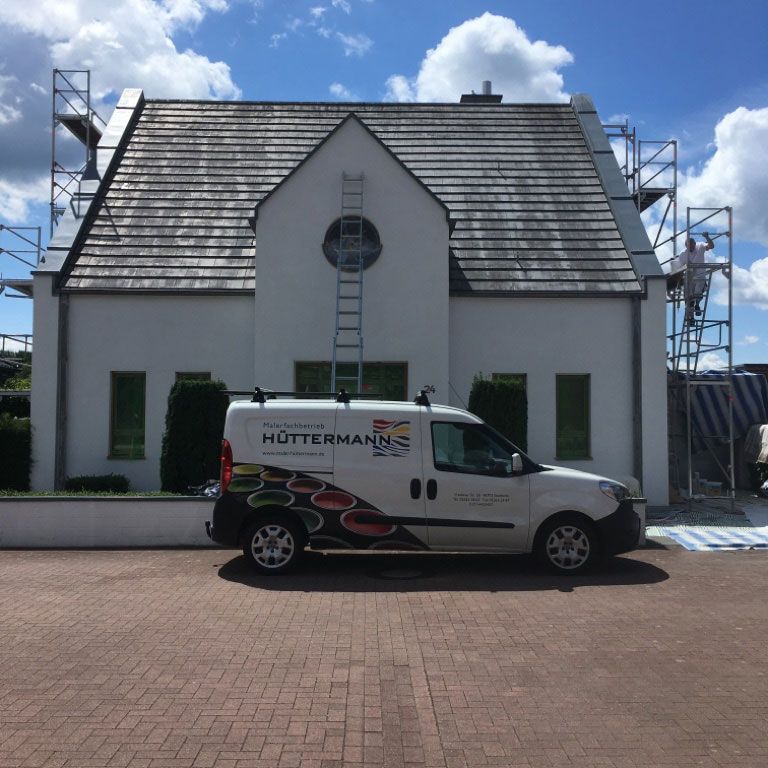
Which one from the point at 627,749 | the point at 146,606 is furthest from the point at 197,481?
the point at 627,749

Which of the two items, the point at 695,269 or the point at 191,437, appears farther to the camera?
the point at 695,269

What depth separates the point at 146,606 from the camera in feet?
25.9

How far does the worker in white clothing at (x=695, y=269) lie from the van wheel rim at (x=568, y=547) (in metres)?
8.24

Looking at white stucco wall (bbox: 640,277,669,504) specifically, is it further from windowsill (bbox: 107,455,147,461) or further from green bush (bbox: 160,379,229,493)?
windowsill (bbox: 107,455,147,461)

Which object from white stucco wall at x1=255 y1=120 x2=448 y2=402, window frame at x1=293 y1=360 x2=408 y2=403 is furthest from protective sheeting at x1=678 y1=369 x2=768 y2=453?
window frame at x1=293 y1=360 x2=408 y2=403

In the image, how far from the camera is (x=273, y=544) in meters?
9.35

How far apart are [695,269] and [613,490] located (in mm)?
7968

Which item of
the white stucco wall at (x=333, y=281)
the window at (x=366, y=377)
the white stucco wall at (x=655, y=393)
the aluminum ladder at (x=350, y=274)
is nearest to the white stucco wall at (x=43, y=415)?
the white stucco wall at (x=333, y=281)

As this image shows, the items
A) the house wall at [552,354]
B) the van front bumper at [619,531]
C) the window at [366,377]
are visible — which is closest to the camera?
the van front bumper at [619,531]

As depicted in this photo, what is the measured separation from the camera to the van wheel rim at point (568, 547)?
9.34 m

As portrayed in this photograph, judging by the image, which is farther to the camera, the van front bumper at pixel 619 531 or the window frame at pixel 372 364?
the window frame at pixel 372 364

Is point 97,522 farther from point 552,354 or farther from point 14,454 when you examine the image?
point 552,354

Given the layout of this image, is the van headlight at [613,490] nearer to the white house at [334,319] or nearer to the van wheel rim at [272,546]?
the van wheel rim at [272,546]

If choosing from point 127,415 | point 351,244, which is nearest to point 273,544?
point 127,415
